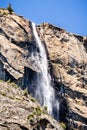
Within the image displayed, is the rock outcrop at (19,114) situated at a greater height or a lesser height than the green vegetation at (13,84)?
lesser

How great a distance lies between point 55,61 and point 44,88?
7.73m

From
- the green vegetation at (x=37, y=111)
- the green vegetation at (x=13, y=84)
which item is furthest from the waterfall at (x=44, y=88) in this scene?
the green vegetation at (x=37, y=111)

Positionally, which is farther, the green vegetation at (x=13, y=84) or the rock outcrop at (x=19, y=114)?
the green vegetation at (x=13, y=84)

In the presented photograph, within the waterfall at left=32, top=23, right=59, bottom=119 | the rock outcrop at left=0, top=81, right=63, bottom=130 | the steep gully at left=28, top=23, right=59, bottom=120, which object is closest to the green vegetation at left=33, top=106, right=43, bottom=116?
the rock outcrop at left=0, top=81, right=63, bottom=130

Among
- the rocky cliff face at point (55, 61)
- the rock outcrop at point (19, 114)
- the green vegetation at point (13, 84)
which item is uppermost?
the rocky cliff face at point (55, 61)

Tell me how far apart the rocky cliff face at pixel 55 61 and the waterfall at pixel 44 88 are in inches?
46.6

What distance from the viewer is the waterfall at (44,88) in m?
85.8

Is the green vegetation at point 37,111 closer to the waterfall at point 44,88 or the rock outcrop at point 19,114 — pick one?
the rock outcrop at point 19,114

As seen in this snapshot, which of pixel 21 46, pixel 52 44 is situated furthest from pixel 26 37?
pixel 52 44

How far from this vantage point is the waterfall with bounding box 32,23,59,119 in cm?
8581

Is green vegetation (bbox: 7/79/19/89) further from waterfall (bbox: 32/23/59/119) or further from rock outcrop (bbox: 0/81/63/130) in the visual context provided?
waterfall (bbox: 32/23/59/119)

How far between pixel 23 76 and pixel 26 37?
10.3 meters

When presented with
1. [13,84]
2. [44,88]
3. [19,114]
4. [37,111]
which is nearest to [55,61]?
[44,88]

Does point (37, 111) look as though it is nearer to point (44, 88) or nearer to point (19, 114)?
point (19, 114)
